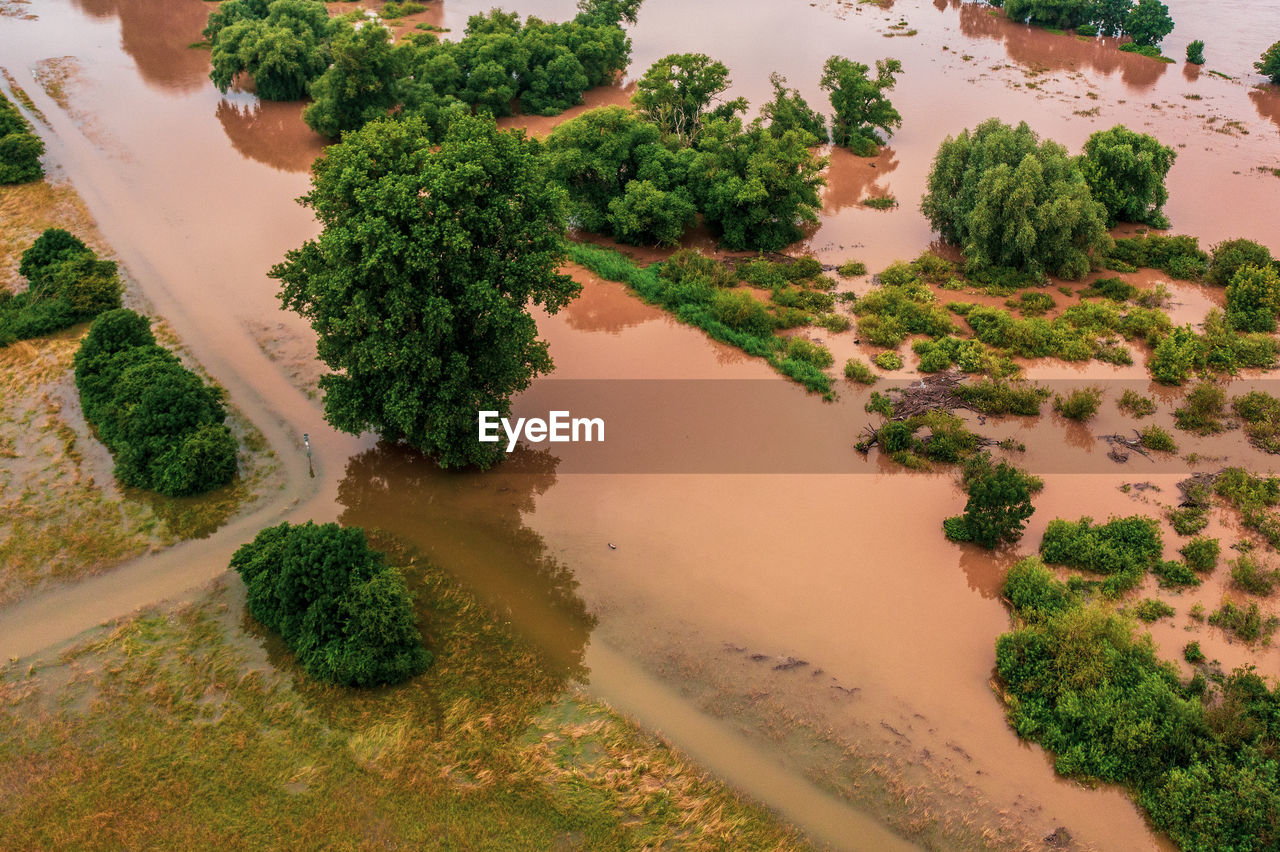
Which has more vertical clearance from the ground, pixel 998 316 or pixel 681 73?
pixel 681 73

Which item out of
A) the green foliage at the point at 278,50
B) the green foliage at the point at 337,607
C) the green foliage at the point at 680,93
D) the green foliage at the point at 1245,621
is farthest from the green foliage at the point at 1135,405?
the green foliage at the point at 278,50

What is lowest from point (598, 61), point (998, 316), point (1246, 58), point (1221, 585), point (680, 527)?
point (680, 527)

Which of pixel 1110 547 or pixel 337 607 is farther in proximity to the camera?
pixel 1110 547

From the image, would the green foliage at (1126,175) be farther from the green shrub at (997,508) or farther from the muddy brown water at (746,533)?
the green shrub at (997,508)

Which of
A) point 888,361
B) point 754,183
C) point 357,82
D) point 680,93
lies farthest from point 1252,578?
point 357,82

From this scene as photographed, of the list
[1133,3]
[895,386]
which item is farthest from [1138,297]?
[1133,3]

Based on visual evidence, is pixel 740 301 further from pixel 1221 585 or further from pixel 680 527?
pixel 1221 585

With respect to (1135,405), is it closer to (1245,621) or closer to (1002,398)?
(1002,398)
